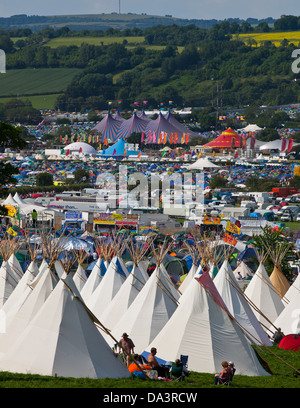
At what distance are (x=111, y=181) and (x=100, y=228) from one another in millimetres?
23506

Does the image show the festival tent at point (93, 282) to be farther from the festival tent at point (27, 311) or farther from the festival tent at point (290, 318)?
the festival tent at point (27, 311)

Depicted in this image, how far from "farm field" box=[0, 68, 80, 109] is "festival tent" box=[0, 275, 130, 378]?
497ft

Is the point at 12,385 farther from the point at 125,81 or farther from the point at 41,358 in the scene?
the point at 125,81

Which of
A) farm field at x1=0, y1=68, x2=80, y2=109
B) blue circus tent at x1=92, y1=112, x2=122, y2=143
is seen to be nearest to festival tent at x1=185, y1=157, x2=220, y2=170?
blue circus tent at x1=92, y1=112, x2=122, y2=143

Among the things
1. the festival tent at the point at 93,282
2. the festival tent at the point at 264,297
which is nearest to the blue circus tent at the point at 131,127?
the festival tent at the point at 93,282

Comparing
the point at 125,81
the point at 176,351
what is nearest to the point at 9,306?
the point at 176,351

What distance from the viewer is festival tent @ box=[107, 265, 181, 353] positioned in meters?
18.8

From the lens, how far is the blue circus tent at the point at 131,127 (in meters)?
114

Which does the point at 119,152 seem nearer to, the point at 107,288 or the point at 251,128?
the point at 251,128

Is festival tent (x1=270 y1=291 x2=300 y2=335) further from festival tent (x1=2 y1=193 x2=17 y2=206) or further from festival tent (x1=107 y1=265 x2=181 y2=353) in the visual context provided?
festival tent (x1=2 y1=193 x2=17 y2=206)

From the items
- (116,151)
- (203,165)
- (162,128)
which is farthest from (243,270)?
(162,128)

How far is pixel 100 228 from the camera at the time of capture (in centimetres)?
4550

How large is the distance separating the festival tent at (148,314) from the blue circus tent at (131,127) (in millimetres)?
95205

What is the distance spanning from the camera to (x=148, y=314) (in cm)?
1898
